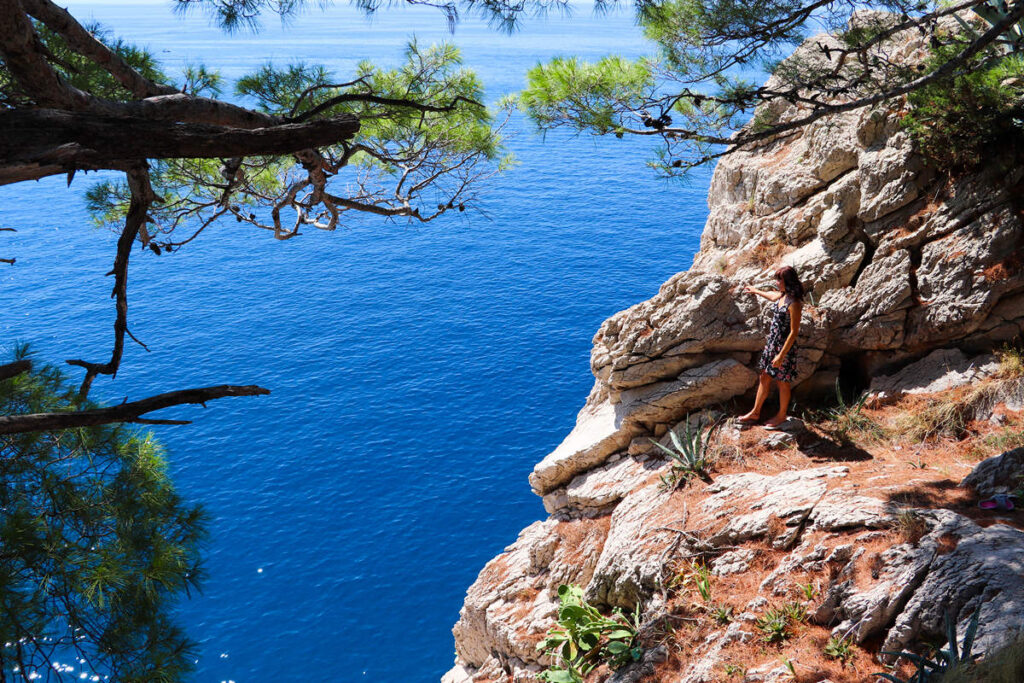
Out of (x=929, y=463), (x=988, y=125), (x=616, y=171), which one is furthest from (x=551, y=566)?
(x=616, y=171)

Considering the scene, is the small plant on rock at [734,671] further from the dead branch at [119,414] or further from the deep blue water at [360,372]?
the deep blue water at [360,372]

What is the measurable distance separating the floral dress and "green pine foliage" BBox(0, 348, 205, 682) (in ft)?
20.2

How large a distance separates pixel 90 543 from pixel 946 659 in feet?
19.4

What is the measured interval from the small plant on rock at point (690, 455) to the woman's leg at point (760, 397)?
388 mm

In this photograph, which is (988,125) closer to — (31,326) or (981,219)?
(981,219)

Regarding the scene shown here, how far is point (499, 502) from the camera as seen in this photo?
1814 cm

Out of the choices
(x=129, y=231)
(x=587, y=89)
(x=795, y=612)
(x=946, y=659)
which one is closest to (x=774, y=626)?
(x=795, y=612)

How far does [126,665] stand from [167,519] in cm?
107

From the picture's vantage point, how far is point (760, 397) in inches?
344

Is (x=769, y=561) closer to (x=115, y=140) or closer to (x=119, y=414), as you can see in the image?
(x=119, y=414)

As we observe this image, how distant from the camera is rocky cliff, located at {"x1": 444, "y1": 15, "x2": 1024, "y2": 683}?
5887 millimetres

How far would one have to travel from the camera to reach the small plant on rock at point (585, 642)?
22.6 feet

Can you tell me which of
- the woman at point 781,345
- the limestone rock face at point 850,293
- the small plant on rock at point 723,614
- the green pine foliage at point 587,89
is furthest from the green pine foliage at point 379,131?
the small plant on rock at point 723,614

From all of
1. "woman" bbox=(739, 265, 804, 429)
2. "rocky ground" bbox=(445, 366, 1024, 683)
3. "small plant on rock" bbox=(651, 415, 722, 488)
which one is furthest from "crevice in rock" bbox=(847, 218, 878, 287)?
"small plant on rock" bbox=(651, 415, 722, 488)
